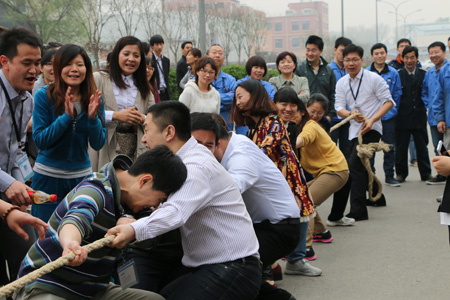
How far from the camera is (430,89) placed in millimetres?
8719

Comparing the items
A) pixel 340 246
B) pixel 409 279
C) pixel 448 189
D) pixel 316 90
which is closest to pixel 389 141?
pixel 316 90

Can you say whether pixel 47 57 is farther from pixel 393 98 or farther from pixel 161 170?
pixel 393 98

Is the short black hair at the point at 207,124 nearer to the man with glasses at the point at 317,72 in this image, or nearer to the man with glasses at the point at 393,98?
the man with glasses at the point at 317,72

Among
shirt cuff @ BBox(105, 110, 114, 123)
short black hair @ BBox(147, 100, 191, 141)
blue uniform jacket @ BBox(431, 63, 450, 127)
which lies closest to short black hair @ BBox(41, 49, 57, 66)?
shirt cuff @ BBox(105, 110, 114, 123)

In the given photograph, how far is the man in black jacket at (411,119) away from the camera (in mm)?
8901

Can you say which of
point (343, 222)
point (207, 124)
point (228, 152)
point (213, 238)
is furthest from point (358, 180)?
point (213, 238)

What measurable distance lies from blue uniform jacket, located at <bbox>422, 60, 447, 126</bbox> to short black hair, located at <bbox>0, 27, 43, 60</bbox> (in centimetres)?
615

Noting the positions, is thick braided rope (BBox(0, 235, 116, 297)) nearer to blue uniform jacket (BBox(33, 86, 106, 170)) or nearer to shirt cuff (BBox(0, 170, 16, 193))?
shirt cuff (BBox(0, 170, 16, 193))

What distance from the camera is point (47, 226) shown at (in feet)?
8.48

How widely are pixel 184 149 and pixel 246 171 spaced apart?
66 centimetres

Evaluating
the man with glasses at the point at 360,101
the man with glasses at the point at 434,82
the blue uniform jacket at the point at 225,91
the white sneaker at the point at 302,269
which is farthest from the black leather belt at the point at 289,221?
the man with glasses at the point at 434,82

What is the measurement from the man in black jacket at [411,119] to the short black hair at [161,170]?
6751 millimetres

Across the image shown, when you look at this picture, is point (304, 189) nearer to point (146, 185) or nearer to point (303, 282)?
point (303, 282)

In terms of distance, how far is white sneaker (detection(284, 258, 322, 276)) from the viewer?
4.82 meters
